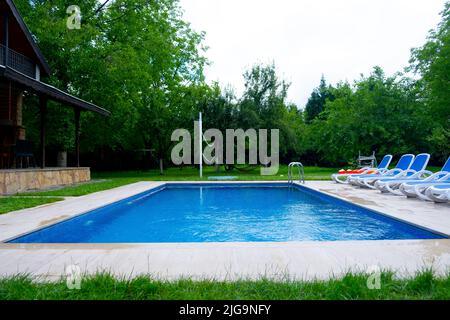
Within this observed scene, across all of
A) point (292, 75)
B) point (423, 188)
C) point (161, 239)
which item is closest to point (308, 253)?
point (161, 239)

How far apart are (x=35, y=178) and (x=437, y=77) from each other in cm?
2128

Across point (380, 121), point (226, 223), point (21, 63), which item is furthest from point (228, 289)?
point (380, 121)

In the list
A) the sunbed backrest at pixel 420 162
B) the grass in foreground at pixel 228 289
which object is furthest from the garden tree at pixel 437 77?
the grass in foreground at pixel 228 289

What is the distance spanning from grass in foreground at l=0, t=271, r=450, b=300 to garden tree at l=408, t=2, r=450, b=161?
1678cm

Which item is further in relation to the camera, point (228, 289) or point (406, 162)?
→ point (406, 162)

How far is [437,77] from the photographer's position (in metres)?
18.7

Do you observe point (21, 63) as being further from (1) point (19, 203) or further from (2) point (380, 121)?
(2) point (380, 121)

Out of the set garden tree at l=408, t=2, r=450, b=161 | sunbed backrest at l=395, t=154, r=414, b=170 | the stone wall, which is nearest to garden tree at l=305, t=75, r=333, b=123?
garden tree at l=408, t=2, r=450, b=161

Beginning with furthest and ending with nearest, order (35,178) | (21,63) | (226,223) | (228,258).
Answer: (21,63)
(35,178)
(226,223)
(228,258)

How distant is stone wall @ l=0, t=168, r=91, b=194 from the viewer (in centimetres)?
856

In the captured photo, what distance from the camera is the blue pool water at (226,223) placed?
16.3 ft

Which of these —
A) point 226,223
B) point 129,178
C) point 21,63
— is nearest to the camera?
point 226,223

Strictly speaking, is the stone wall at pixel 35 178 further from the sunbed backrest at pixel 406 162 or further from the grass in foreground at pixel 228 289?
the sunbed backrest at pixel 406 162

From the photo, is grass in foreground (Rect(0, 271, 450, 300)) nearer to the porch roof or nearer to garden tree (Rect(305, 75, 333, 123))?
the porch roof
